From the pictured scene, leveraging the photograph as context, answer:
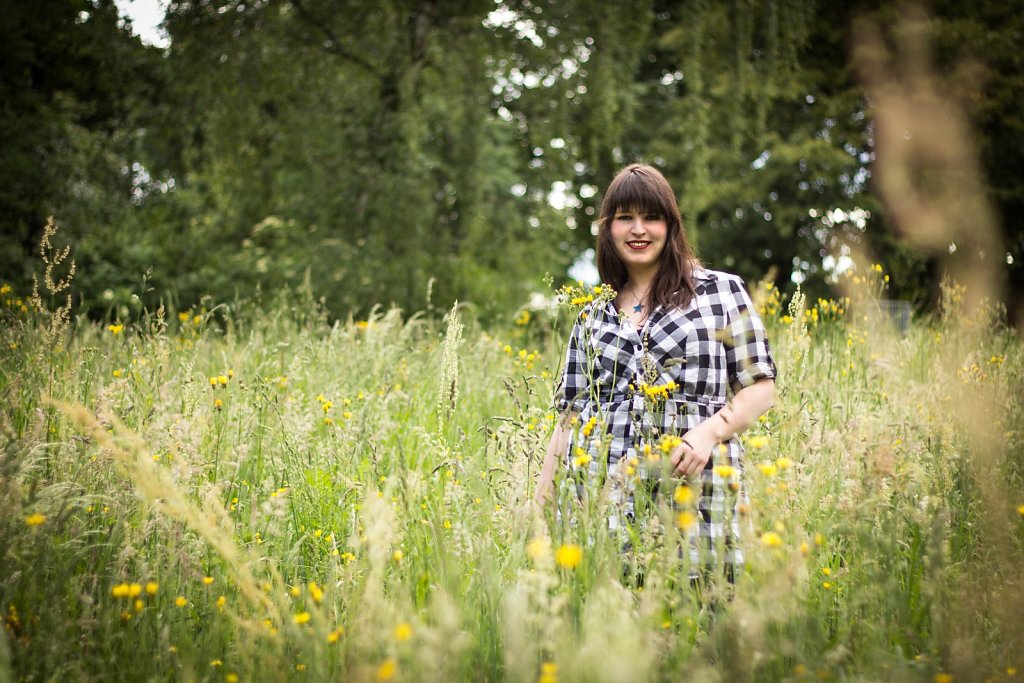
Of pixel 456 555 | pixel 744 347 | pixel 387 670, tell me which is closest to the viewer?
pixel 387 670

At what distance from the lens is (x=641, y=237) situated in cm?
224

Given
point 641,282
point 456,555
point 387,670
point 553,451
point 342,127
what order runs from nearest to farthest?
1. point 387,670
2. point 456,555
3. point 553,451
4. point 641,282
5. point 342,127

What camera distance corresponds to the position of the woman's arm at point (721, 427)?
186 centimetres

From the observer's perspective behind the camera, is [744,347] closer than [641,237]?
Yes

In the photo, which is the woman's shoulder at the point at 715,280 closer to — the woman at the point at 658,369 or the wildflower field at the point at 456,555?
the woman at the point at 658,369

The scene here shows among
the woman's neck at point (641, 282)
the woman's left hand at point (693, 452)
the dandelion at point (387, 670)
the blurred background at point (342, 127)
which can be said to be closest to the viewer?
the dandelion at point (387, 670)

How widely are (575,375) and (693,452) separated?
56cm

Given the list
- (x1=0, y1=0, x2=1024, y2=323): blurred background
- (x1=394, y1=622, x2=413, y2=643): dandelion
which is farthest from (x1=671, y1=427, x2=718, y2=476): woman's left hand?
(x1=0, y1=0, x2=1024, y2=323): blurred background

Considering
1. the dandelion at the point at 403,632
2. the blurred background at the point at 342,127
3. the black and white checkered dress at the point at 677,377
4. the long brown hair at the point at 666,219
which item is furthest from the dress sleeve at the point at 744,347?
the blurred background at the point at 342,127

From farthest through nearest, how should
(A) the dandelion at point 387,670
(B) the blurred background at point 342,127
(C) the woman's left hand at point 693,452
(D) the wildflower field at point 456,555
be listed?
1. (B) the blurred background at point 342,127
2. (C) the woman's left hand at point 693,452
3. (D) the wildflower field at point 456,555
4. (A) the dandelion at point 387,670

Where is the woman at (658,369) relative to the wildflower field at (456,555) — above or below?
above

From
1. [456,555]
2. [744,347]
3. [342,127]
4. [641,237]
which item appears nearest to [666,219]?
[641,237]

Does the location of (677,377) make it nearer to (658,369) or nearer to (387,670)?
(658,369)

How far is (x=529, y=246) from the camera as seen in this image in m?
9.00
